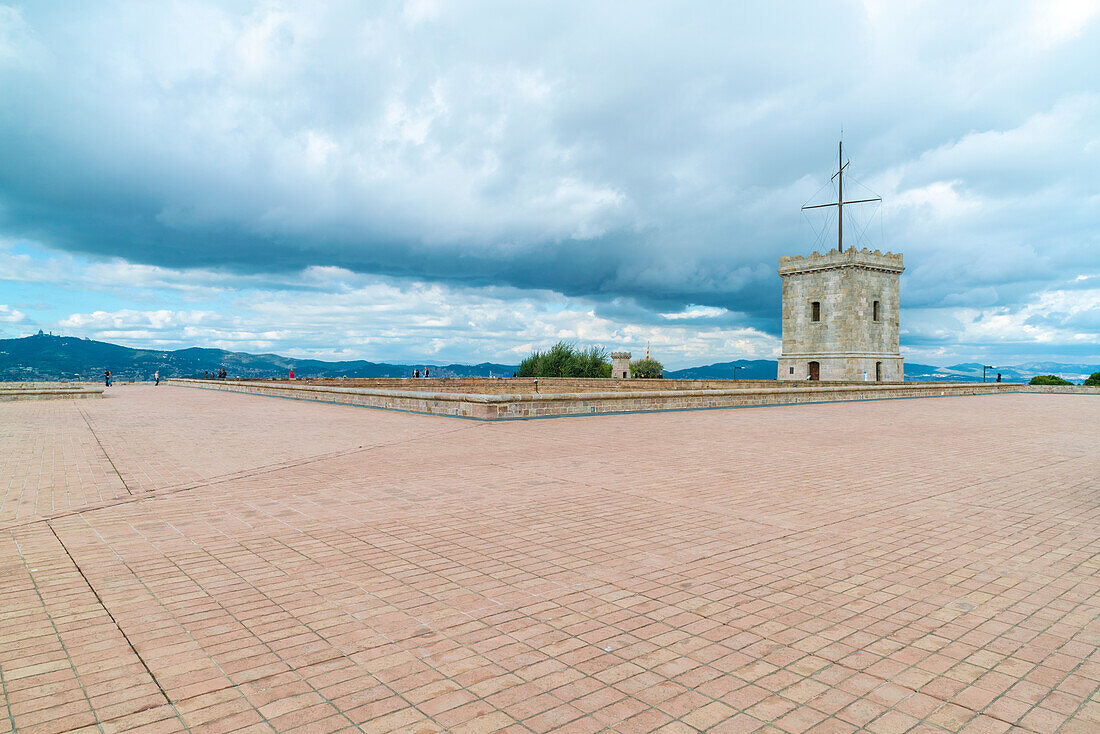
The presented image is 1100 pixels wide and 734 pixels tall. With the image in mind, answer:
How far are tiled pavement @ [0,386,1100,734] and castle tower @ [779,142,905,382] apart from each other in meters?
43.5

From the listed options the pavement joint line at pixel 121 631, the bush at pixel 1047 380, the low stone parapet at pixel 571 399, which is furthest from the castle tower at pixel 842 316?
the pavement joint line at pixel 121 631

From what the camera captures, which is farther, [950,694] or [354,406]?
[354,406]

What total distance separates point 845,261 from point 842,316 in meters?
4.20

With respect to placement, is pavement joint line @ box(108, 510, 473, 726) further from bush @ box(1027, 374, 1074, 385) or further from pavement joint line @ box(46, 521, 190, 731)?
bush @ box(1027, 374, 1074, 385)

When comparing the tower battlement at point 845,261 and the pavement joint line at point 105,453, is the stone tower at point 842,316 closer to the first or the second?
the tower battlement at point 845,261

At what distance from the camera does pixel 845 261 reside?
48375 millimetres

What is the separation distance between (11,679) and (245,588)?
1.22 metres

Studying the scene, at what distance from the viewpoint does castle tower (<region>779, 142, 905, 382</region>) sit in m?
48.4

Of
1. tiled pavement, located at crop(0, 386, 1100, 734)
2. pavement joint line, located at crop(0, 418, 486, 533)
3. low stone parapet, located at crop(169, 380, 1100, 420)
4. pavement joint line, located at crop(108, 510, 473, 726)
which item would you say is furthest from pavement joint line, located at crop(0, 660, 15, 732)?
low stone parapet, located at crop(169, 380, 1100, 420)

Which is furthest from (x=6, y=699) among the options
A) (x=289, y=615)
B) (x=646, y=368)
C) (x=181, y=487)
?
(x=646, y=368)

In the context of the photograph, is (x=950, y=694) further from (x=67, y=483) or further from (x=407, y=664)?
(x=67, y=483)

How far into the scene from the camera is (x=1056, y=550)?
4.78 meters

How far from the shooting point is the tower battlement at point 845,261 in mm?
48284

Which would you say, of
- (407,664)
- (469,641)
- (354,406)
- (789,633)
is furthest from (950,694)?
(354,406)
